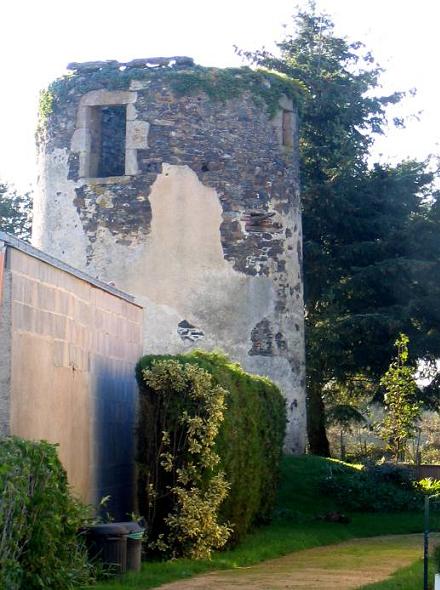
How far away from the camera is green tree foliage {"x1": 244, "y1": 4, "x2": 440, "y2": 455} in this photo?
91.8ft

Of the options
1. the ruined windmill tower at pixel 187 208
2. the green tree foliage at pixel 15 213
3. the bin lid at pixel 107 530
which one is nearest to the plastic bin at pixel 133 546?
the bin lid at pixel 107 530

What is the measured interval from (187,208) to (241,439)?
923 cm

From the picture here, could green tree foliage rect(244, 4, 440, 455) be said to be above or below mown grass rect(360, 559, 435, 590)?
above

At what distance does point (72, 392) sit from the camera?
1273 cm

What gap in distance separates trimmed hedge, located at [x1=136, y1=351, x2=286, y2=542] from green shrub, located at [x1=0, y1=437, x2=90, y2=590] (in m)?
3.93

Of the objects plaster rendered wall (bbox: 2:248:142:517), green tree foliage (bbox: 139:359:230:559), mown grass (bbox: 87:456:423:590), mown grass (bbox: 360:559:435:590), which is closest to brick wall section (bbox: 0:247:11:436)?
plaster rendered wall (bbox: 2:248:142:517)

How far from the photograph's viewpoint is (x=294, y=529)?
18.3 metres

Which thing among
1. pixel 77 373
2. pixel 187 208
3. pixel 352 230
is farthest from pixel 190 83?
pixel 77 373

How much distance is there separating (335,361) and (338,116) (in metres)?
6.92

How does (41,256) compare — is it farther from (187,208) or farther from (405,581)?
(187,208)

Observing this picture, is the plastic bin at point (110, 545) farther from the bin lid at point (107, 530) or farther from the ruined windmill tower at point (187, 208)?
the ruined windmill tower at point (187, 208)

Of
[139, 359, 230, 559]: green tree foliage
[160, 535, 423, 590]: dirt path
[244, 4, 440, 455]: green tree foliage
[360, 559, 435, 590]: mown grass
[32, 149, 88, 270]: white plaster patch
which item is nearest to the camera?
[360, 559, 435, 590]: mown grass

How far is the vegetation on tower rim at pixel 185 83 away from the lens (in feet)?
78.6

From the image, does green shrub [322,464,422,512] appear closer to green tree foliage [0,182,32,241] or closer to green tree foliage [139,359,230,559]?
green tree foliage [139,359,230,559]
